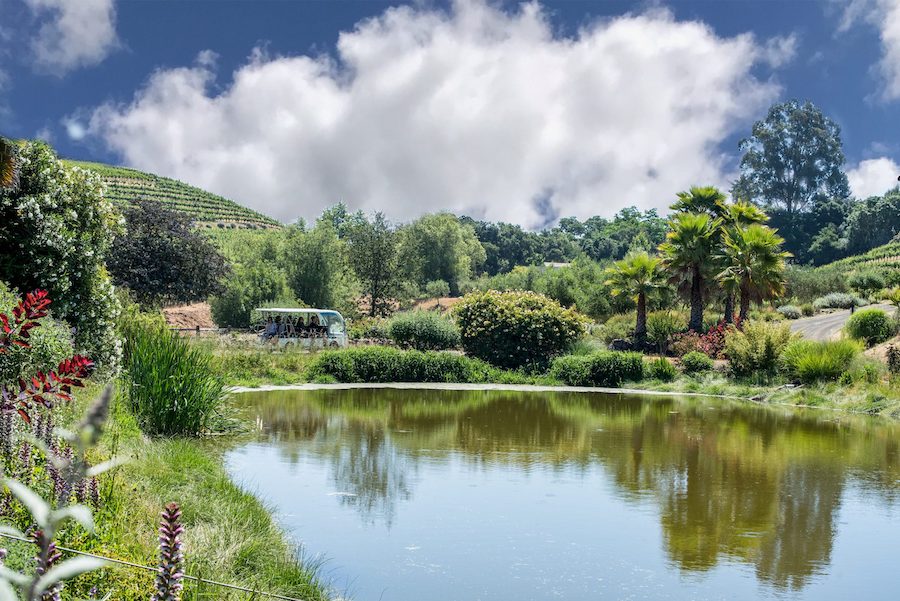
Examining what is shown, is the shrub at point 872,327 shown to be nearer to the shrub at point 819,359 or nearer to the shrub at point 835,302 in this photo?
the shrub at point 819,359

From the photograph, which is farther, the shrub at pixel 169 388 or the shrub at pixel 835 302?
the shrub at pixel 835 302

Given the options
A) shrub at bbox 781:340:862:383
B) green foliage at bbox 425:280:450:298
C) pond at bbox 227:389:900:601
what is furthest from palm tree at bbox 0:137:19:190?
green foliage at bbox 425:280:450:298

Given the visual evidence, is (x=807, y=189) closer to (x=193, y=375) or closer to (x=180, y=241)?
(x=180, y=241)

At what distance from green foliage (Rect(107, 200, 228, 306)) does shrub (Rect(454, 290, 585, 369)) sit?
10.6 metres

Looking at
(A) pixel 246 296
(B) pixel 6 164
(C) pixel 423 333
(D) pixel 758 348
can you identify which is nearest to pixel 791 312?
(D) pixel 758 348

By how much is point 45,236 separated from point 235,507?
667cm

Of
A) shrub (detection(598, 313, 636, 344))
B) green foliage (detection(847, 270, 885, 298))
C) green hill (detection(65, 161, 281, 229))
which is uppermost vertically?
green hill (detection(65, 161, 281, 229))

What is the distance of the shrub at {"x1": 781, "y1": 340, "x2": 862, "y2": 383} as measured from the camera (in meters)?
23.6

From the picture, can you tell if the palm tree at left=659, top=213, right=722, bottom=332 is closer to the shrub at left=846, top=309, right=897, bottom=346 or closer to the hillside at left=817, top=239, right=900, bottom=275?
the shrub at left=846, top=309, right=897, bottom=346

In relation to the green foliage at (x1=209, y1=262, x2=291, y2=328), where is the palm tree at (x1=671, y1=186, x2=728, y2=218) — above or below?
above

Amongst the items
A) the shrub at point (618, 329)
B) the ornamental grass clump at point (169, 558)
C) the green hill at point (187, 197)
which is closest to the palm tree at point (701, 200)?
the shrub at point (618, 329)

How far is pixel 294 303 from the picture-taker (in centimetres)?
4047

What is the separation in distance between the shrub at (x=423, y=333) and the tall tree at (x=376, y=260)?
20187mm

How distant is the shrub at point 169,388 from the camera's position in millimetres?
12180
